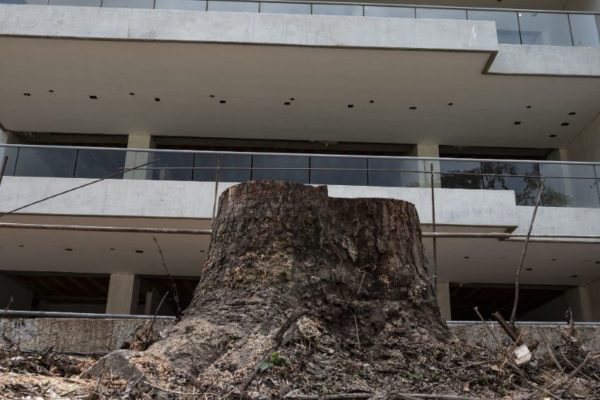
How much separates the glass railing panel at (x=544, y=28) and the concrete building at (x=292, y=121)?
1.2 inches

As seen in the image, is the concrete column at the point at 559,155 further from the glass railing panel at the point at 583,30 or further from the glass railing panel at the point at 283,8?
the glass railing panel at the point at 283,8

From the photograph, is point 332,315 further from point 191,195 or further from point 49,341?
point 191,195

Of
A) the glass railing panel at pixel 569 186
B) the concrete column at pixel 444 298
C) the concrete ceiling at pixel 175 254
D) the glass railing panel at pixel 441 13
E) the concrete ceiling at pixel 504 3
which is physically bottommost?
the concrete column at pixel 444 298

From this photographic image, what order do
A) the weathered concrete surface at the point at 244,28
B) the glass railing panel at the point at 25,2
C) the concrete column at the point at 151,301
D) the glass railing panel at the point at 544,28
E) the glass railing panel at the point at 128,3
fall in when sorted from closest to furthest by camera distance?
the weathered concrete surface at the point at 244,28
the glass railing panel at the point at 128,3
the glass railing panel at the point at 25,2
the glass railing panel at the point at 544,28
the concrete column at the point at 151,301

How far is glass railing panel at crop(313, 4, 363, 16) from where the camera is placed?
10.5 m

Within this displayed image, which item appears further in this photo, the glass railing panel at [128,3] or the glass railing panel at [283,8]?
the glass railing panel at [283,8]

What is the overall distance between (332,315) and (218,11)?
8868 mm

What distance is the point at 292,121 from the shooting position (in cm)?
1303

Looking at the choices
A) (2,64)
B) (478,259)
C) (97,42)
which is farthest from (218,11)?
(478,259)

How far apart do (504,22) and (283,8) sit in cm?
447

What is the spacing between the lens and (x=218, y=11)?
1038 centimetres

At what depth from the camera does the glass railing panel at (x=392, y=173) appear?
32.3ft

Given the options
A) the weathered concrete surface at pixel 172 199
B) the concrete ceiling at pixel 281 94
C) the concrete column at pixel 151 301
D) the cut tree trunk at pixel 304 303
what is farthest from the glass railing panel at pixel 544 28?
the concrete column at pixel 151 301

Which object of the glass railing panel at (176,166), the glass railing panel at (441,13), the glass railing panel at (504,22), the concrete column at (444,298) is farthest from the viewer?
the concrete column at (444,298)
